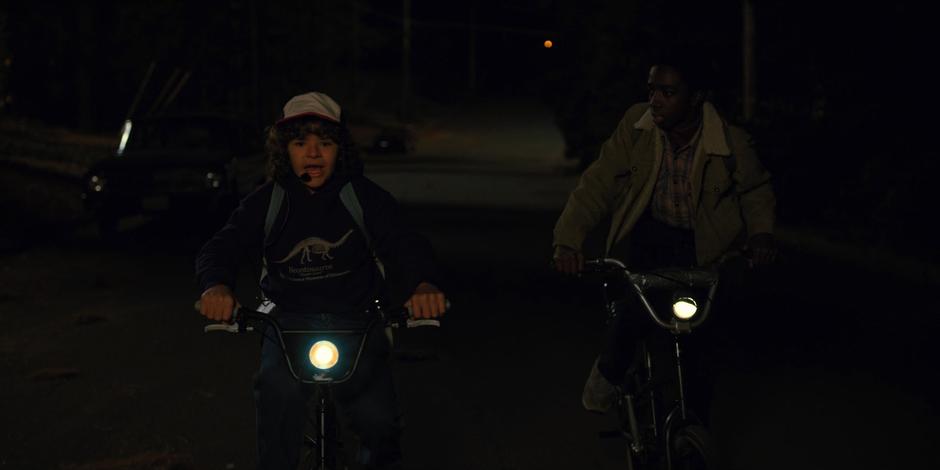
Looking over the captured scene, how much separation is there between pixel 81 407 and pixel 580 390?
2.85 meters

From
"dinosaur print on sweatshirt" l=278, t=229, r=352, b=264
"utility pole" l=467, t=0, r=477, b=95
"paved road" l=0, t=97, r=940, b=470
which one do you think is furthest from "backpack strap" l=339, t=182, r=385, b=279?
"utility pole" l=467, t=0, r=477, b=95

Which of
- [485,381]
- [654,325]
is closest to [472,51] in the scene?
[485,381]

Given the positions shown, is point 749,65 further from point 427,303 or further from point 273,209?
point 427,303

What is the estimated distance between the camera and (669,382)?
226 inches

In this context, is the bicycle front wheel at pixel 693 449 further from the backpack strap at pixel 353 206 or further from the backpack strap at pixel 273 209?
the backpack strap at pixel 273 209

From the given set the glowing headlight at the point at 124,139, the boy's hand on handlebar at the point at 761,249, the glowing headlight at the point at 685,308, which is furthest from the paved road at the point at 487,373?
the glowing headlight at the point at 124,139

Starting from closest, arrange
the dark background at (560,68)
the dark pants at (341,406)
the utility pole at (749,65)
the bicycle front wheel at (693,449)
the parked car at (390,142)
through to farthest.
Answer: the dark pants at (341,406) → the bicycle front wheel at (693,449) → the dark background at (560,68) → the utility pole at (749,65) → the parked car at (390,142)

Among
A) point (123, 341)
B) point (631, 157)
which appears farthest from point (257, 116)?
point (631, 157)

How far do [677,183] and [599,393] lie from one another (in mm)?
976

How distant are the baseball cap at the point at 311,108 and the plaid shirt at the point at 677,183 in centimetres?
145

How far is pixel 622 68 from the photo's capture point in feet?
128

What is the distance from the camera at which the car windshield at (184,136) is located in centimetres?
2017

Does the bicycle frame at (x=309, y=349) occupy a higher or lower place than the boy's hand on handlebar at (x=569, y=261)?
lower

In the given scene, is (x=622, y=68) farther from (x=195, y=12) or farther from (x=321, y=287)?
(x=321, y=287)
